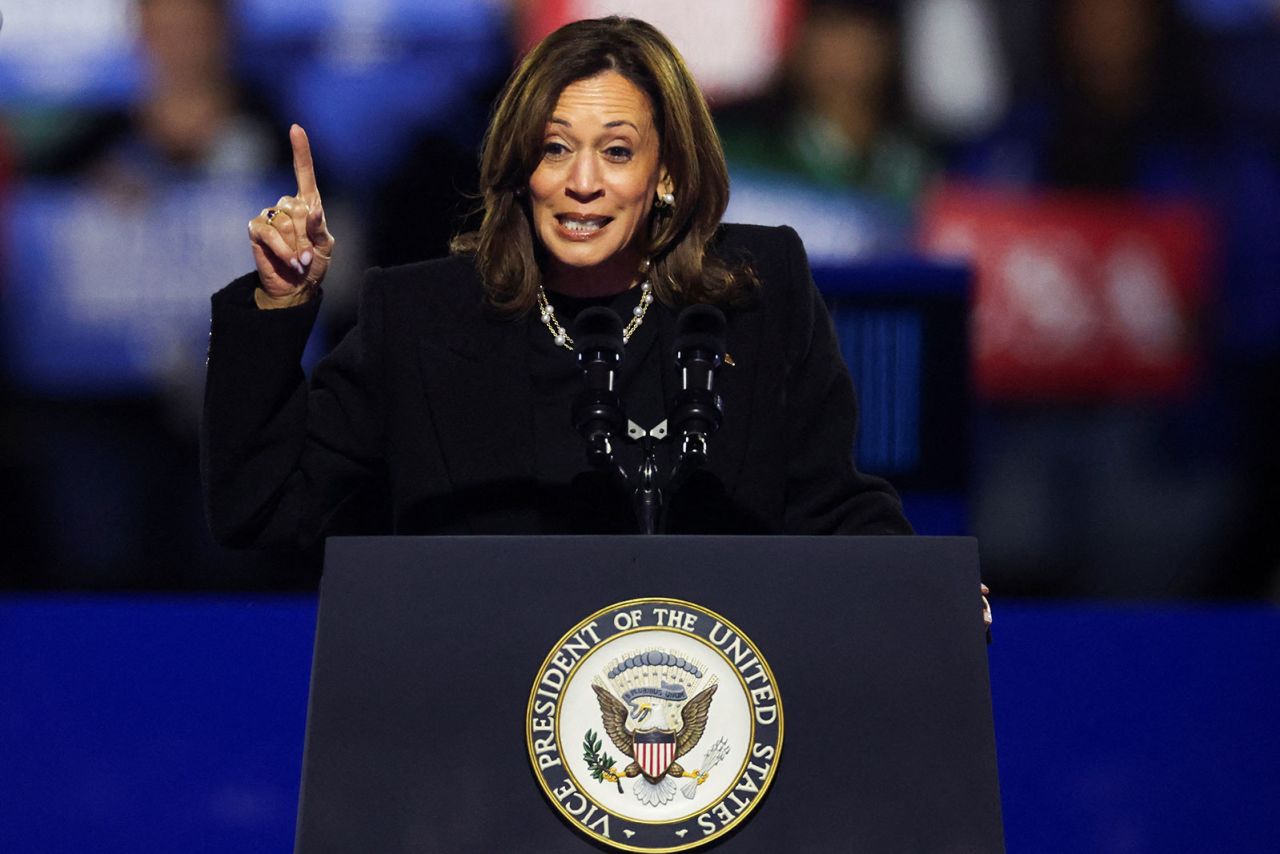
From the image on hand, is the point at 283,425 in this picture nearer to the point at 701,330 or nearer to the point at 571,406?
the point at 571,406

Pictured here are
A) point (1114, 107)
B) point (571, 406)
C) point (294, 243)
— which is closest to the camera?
point (294, 243)

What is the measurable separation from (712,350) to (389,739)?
43 cm

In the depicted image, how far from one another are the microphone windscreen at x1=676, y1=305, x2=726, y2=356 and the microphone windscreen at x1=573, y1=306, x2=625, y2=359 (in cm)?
5

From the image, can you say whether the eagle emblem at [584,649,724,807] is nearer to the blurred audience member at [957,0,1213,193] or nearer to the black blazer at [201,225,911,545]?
the black blazer at [201,225,911,545]

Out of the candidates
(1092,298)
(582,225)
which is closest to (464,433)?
(582,225)

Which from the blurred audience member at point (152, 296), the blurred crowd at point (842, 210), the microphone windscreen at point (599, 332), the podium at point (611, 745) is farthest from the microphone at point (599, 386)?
the blurred audience member at point (152, 296)

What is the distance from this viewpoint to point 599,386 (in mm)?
1351

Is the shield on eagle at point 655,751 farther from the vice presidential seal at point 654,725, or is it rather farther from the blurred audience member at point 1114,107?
the blurred audience member at point 1114,107

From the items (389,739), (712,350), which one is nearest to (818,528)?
(712,350)

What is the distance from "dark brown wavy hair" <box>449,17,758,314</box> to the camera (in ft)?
5.47

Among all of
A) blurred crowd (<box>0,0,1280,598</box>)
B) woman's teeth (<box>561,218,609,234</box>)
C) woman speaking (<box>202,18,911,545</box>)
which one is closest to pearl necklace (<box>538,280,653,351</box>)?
woman speaking (<box>202,18,911,545</box>)

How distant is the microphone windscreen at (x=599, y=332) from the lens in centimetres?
135

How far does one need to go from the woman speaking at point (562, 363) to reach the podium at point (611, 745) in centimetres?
40

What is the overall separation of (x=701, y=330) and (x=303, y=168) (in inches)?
16.7
